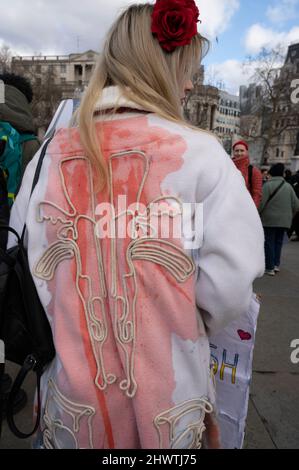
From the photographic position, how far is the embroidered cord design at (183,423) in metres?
0.97

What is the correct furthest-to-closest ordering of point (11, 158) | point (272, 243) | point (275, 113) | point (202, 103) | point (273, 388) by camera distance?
point (275, 113) → point (202, 103) → point (272, 243) → point (273, 388) → point (11, 158)

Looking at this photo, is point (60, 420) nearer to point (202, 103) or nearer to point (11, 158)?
point (11, 158)

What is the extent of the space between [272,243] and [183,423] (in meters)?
5.13

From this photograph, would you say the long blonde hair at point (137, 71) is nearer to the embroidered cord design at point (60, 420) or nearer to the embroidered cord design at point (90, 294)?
the embroidered cord design at point (90, 294)

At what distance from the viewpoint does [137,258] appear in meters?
0.97

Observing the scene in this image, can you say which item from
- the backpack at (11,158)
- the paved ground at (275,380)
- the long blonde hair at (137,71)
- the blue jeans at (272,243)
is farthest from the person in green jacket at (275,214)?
the long blonde hair at (137,71)

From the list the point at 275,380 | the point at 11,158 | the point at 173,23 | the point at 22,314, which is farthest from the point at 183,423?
the point at 275,380

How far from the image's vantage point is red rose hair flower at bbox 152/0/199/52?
1.00m

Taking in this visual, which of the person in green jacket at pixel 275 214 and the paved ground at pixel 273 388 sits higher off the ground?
the person in green jacket at pixel 275 214

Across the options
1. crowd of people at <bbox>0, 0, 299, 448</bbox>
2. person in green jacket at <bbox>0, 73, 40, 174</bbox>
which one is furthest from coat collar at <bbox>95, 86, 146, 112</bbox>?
person in green jacket at <bbox>0, 73, 40, 174</bbox>

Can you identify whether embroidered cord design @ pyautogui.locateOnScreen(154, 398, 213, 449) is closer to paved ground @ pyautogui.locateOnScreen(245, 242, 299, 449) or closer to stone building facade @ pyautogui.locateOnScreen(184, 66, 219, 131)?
paved ground @ pyautogui.locateOnScreen(245, 242, 299, 449)

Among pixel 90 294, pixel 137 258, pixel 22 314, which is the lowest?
pixel 22 314

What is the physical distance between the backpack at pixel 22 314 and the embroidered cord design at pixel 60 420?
0.08 m

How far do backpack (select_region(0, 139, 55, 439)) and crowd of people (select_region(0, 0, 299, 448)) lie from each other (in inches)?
1.7
